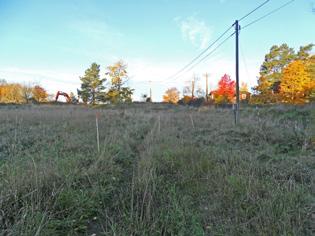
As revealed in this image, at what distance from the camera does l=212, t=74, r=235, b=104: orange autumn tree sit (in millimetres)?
45859

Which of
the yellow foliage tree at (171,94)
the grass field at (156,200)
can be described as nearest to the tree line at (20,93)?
the yellow foliage tree at (171,94)

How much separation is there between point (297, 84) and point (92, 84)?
1351 inches

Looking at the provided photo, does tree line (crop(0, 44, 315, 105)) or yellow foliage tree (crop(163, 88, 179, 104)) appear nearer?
tree line (crop(0, 44, 315, 105))

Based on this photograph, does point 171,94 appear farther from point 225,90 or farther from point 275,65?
point 275,65

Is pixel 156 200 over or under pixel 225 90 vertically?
under

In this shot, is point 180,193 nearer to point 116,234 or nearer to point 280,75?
point 116,234

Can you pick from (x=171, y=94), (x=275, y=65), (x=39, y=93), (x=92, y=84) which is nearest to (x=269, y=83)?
(x=275, y=65)

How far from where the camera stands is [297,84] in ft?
98.2

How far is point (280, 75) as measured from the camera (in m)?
34.2

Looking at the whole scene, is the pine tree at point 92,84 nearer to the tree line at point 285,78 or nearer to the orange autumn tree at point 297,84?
the tree line at point 285,78

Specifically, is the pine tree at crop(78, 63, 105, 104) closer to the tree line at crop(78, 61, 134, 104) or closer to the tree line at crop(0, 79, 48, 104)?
the tree line at crop(78, 61, 134, 104)

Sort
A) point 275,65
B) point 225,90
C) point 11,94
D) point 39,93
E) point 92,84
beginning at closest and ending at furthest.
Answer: point 275,65, point 92,84, point 225,90, point 11,94, point 39,93

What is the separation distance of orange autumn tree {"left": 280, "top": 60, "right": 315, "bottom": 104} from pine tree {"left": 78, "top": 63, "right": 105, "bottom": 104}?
1233 inches

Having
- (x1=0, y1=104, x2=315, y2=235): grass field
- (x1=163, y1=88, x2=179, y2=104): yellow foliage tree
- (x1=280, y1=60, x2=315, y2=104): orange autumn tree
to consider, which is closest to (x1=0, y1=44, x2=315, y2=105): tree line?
(x1=280, y1=60, x2=315, y2=104): orange autumn tree
